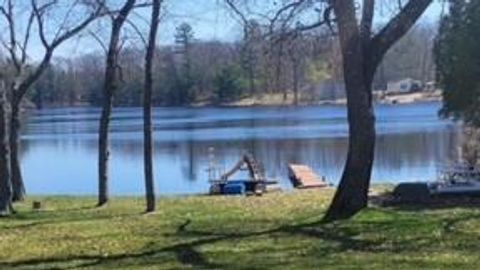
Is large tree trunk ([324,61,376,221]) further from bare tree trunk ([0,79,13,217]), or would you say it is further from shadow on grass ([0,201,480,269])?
bare tree trunk ([0,79,13,217])

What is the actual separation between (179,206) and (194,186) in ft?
60.5

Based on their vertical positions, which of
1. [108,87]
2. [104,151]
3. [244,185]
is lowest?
[244,185]

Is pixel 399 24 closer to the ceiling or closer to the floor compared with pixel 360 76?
closer to the ceiling

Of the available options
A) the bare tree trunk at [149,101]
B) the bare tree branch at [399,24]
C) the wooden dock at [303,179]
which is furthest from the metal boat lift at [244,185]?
the bare tree branch at [399,24]

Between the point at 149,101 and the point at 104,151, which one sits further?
the point at 104,151

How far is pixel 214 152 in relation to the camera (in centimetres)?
5850

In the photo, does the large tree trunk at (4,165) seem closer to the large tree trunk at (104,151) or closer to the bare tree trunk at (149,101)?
the large tree trunk at (104,151)

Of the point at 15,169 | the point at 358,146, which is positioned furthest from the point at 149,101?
the point at 15,169

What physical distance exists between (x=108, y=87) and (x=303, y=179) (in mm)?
14520

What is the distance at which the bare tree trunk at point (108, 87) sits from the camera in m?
23.9

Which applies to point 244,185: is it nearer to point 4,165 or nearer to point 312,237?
point 4,165

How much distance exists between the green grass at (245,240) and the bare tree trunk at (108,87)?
3.31 m

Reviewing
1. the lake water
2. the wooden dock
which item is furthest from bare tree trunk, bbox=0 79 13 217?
the lake water

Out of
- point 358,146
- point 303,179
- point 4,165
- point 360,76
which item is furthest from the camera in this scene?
point 303,179
